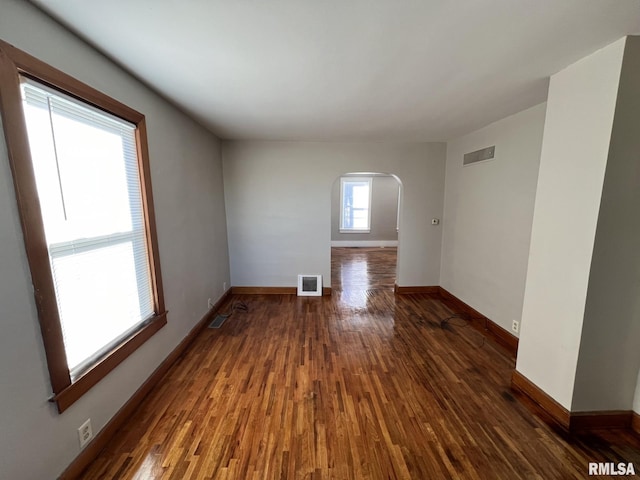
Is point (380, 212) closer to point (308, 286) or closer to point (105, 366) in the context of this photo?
point (308, 286)

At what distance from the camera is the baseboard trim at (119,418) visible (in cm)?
132

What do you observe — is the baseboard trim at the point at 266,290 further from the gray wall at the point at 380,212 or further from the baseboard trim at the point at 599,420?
the gray wall at the point at 380,212

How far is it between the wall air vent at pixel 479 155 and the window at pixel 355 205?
15.1ft

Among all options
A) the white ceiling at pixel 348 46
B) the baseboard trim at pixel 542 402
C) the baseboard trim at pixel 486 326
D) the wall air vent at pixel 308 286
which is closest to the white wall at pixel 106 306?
the white ceiling at pixel 348 46

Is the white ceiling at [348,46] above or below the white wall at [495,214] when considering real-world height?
above

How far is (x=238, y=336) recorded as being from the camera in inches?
111

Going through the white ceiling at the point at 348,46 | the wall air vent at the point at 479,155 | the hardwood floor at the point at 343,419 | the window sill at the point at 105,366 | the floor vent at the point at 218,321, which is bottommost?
the hardwood floor at the point at 343,419

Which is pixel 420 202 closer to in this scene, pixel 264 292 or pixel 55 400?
pixel 264 292

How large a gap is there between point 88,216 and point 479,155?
3.82m

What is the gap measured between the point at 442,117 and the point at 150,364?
358 cm

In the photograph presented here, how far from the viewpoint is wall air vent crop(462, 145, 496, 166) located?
285 centimetres

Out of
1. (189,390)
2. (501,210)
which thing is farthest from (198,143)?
(501,210)

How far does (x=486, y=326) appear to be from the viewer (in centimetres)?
294

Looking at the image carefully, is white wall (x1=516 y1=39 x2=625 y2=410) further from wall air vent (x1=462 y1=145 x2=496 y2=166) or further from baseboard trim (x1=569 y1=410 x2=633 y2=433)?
wall air vent (x1=462 y1=145 x2=496 y2=166)
